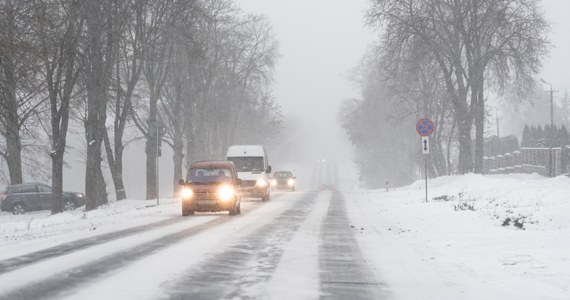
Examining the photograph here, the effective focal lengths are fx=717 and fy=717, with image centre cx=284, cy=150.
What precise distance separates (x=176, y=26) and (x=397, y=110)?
33134 millimetres

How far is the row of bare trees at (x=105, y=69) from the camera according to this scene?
623 inches

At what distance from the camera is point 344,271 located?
Answer: 28.8 ft

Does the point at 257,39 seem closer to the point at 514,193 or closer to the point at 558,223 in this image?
the point at 514,193

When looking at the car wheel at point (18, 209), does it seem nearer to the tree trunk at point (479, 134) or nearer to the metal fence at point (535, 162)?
the tree trunk at point (479, 134)

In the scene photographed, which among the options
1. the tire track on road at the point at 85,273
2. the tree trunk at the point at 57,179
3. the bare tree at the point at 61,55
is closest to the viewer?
the tire track on road at the point at 85,273

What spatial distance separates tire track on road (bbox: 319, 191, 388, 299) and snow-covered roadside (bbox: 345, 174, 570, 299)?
0.58 feet

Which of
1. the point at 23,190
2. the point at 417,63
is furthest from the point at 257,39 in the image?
the point at 23,190

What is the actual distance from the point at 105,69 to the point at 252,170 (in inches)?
347

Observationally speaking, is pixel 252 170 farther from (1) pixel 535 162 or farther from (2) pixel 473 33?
(1) pixel 535 162

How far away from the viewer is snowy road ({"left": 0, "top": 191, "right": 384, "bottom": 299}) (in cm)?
712

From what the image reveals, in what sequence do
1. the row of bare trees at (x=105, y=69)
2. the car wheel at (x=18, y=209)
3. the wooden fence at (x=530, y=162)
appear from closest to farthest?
the row of bare trees at (x=105, y=69)
the car wheel at (x=18, y=209)
the wooden fence at (x=530, y=162)

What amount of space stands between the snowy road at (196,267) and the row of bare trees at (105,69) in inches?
190

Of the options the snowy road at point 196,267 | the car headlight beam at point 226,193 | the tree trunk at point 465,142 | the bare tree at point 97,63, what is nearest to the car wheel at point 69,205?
the bare tree at point 97,63

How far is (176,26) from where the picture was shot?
30.4 meters
